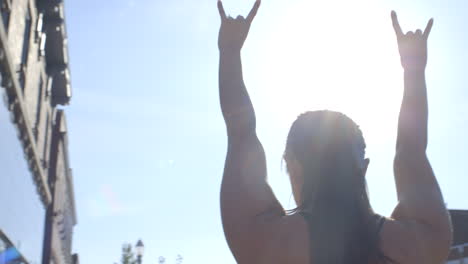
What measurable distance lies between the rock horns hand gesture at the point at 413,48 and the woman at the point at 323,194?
0.11m

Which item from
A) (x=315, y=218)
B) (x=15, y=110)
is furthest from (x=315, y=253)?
(x=15, y=110)

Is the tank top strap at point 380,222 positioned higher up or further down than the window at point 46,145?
further down

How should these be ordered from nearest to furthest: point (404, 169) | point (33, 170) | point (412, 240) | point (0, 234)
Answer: point (412, 240), point (404, 169), point (0, 234), point (33, 170)

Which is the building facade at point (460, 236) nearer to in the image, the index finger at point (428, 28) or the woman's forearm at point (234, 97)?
the index finger at point (428, 28)

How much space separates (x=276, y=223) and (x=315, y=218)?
10cm

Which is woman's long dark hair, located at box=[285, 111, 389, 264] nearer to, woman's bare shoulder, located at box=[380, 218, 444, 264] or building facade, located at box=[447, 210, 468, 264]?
woman's bare shoulder, located at box=[380, 218, 444, 264]

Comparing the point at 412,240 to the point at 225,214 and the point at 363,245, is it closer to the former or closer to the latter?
the point at 363,245

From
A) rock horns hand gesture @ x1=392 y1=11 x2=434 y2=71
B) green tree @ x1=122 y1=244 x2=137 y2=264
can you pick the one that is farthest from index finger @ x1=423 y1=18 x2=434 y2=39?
green tree @ x1=122 y1=244 x2=137 y2=264

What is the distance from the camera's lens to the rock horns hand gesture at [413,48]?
2088 mm

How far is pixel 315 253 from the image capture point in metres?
1.64

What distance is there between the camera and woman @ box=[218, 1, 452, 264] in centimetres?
165

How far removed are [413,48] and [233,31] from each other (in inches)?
23.5

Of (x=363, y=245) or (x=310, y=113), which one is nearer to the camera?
(x=363, y=245)

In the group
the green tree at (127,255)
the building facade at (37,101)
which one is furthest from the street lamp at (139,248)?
the green tree at (127,255)
